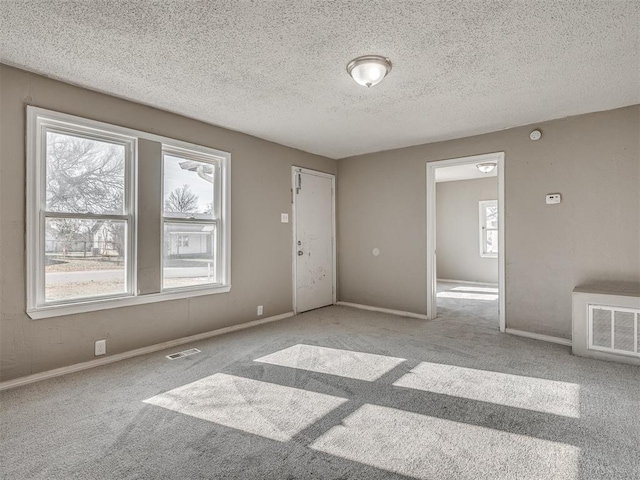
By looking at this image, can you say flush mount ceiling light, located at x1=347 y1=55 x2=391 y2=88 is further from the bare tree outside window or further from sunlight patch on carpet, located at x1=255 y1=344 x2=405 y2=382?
sunlight patch on carpet, located at x1=255 y1=344 x2=405 y2=382

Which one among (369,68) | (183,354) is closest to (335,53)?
(369,68)

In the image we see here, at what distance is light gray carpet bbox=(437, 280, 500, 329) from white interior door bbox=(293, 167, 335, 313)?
188cm

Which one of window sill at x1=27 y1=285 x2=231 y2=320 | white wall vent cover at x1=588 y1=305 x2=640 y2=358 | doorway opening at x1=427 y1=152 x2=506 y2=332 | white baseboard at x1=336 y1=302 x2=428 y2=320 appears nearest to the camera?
window sill at x1=27 y1=285 x2=231 y2=320

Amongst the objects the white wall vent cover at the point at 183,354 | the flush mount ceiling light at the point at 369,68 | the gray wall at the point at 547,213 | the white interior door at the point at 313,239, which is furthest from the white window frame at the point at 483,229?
the white wall vent cover at the point at 183,354

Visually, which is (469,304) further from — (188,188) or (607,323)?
(188,188)

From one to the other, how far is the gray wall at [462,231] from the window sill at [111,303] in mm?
6207

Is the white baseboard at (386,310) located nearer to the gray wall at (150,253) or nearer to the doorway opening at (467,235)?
the gray wall at (150,253)

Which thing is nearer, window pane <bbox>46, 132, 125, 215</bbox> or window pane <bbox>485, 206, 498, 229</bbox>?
window pane <bbox>46, 132, 125, 215</bbox>

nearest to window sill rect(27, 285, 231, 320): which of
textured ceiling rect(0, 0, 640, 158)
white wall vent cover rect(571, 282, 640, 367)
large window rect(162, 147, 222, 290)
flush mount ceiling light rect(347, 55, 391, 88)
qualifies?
large window rect(162, 147, 222, 290)

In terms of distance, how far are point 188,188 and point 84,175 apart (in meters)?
1.03

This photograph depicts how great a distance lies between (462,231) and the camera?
8211 mm

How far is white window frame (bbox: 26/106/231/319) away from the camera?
272 cm

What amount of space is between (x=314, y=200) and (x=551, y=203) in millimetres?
3137

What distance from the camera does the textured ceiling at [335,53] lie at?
201 centimetres
